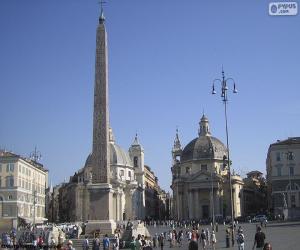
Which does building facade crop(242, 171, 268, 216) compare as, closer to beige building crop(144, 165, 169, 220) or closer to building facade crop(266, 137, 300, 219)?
building facade crop(266, 137, 300, 219)

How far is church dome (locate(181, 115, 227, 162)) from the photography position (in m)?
89.8

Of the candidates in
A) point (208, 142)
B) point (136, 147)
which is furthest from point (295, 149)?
point (136, 147)

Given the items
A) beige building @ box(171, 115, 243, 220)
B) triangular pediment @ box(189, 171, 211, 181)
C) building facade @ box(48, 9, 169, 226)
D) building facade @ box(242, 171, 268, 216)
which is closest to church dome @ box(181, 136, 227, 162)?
beige building @ box(171, 115, 243, 220)

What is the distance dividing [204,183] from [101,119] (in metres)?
56.2

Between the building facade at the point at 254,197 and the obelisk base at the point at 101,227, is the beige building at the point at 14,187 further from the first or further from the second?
the building facade at the point at 254,197

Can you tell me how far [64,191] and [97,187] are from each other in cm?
8931

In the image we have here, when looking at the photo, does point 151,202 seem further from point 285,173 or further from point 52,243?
point 52,243

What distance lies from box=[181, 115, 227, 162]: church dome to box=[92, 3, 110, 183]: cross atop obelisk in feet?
191

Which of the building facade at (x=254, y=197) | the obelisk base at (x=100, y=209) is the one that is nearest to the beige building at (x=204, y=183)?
the building facade at (x=254, y=197)

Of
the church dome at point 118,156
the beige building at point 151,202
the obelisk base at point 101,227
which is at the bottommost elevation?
the obelisk base at point 101,227

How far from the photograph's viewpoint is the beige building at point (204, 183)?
86188 millimetres

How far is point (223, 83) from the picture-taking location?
1075 inches

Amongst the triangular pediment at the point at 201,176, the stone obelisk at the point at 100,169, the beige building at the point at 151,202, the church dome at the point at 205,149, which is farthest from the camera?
A: the beige building at the point at 151,202

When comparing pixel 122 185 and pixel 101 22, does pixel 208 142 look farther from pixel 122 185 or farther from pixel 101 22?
pixel 101 22
